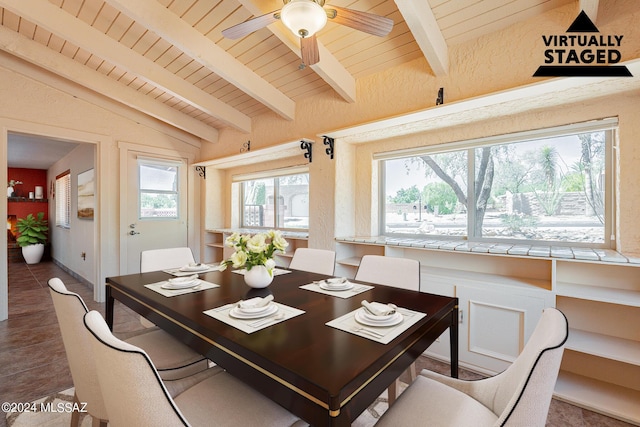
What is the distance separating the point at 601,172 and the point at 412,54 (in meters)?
1.67

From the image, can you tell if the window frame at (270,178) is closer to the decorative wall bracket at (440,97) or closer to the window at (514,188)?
the window at (514,188)

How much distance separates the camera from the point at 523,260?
2.35 m

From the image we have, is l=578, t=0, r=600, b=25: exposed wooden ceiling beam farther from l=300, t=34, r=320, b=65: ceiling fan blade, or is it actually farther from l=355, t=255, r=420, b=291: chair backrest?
l=355, t=255, r=420, b=291: chair backrest

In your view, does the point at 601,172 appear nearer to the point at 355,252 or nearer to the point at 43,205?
the point at 355,252

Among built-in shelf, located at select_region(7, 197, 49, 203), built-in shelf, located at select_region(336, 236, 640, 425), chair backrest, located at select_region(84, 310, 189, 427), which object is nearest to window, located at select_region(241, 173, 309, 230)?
built-in shelf, located at select_region(336, 236, 640, 425)

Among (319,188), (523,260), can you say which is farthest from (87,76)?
(523,260)

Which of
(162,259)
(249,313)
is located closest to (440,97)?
(249,313)

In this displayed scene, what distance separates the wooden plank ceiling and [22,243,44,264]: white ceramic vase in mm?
5479

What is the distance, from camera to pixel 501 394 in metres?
1.10

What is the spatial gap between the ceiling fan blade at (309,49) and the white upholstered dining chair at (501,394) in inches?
70.0

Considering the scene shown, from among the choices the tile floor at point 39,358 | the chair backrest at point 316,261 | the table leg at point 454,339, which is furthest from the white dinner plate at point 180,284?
the table leg at point 454,339

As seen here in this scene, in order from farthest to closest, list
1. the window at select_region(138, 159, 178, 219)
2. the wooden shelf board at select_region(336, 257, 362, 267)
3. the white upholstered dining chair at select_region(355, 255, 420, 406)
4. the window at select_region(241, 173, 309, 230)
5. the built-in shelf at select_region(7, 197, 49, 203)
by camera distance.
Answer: the built-in shelf at select_region(7, 197, 49, 203) → the window at select_region(138, 159, 178, 219) → the window at select_region(241, 173, 309, 230) → the wooden shelf board at select_region(336, 257, 362, 267) → the white upholstered dining chair at select_region(355, 255, 420, 406)

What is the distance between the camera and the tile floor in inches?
70.7

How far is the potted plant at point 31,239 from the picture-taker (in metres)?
6.61
